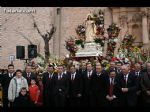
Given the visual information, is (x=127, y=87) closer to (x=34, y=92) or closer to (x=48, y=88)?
(x=48, y=88)

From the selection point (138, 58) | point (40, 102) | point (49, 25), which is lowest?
point (40, 102)

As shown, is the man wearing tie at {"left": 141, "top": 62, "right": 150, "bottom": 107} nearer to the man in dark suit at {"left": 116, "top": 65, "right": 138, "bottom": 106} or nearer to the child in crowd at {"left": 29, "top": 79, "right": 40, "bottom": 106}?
the man in dark suit at {"left": 116, "top": 65, "right": 138, "bottom": 106}

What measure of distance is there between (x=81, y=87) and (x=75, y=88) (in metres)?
0.17

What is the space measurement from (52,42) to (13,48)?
275 centimetres

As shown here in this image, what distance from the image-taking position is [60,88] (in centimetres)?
1245

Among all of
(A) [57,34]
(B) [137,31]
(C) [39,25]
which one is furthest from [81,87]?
(C) [39,25]

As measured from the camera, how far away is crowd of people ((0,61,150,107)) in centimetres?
1143

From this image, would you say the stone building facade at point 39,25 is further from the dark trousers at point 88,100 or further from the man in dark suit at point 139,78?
the man in dark suit at point 139,78

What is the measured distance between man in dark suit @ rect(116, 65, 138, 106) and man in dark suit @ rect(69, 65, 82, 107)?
1.20m
